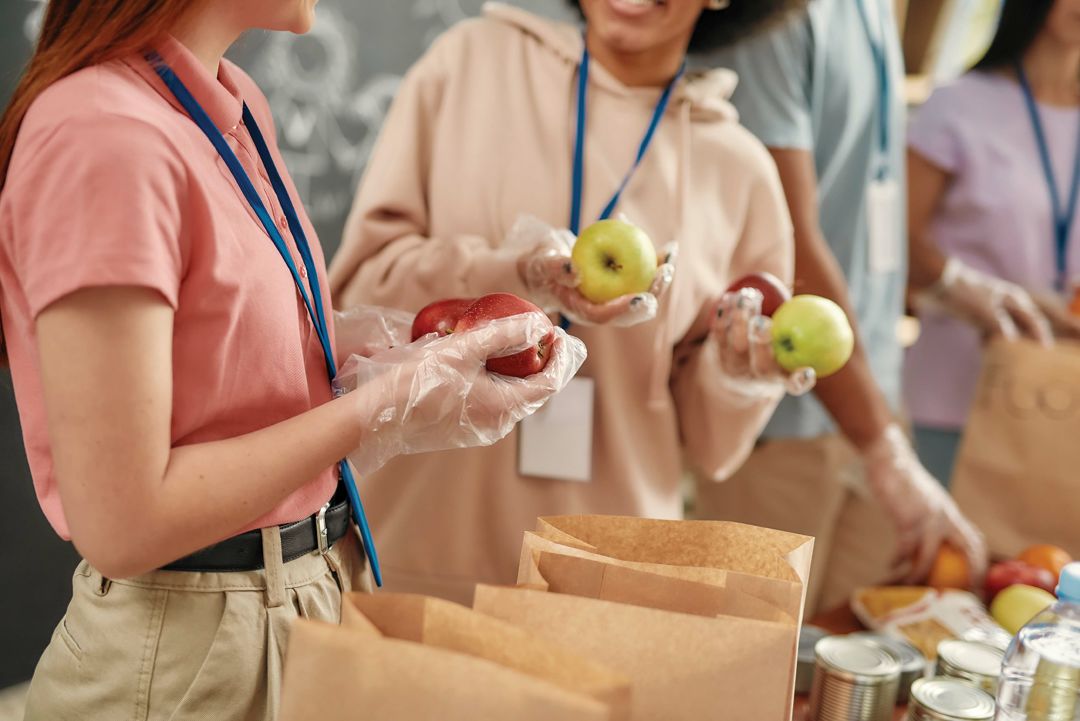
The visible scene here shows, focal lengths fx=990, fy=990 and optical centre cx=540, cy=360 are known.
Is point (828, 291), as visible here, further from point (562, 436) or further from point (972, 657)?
point (972, 657)

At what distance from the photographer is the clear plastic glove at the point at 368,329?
46.2 inches

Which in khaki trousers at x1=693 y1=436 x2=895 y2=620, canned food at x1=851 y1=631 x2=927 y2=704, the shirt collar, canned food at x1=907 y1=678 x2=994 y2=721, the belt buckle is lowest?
khaki trousers at x1=693 y1=436 x2=895 y2=620

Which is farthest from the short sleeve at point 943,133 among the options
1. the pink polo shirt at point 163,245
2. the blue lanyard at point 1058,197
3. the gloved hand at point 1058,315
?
the pink polo shirt at point 163,245

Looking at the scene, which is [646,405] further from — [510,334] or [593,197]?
[510,334]

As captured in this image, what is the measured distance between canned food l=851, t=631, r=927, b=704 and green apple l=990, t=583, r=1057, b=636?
0.30 metres

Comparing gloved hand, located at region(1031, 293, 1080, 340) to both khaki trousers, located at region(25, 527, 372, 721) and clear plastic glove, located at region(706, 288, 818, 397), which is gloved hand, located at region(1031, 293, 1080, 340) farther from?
khaki trousers, located at region(25, 527, 372, 721)

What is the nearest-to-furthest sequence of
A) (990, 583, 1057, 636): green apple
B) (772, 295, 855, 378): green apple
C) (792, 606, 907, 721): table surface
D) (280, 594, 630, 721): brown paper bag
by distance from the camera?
(280, 594, 630, 721): brown paper bag < (772, 295, 855, 378): green apple < (990, 583, 1057, 636): green apple < (792, 606, 907, 721): table surface

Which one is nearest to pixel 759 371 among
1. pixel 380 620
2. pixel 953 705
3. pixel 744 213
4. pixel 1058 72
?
pixel 744 213

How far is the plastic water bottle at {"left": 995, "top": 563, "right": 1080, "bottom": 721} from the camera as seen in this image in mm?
970

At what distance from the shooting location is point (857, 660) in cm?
118

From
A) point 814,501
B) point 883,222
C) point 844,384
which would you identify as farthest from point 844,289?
point 814,501

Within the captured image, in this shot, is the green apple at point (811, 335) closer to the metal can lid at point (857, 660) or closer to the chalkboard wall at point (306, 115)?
the metal can lid at point (857, 660)

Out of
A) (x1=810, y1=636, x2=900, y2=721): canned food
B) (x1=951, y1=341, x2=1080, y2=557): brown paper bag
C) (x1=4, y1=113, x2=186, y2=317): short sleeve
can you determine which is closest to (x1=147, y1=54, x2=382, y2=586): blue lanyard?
(x1=4, y1=113, x2=186, y2=317): short sleeve

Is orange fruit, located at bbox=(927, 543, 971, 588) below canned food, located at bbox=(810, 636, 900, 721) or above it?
below
